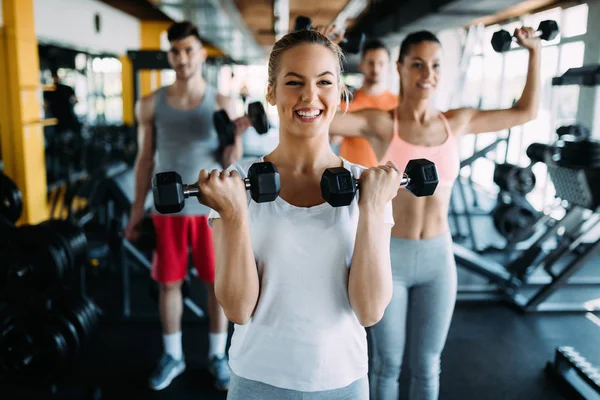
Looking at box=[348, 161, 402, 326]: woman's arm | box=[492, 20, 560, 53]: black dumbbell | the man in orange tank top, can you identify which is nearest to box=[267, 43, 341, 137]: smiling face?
box=[348, 161, 402, 326]: woman's arm

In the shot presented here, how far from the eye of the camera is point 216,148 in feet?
6.83

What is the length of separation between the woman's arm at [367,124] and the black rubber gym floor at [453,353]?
1238mm

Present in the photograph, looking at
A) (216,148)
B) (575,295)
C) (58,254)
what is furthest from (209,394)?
(575,295)

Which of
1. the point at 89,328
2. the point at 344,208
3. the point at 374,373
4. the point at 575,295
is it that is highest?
the point at 344,208

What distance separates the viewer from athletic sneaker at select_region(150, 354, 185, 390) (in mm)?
2191

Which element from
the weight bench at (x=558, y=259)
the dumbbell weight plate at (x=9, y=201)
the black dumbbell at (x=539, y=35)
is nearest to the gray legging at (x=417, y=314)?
the black dumbbell at (x=539, y=35)

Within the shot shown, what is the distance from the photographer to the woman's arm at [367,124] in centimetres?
156

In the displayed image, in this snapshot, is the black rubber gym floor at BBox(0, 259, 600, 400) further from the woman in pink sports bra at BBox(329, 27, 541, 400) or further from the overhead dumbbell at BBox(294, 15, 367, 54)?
the overhead dumbbell at BBox(294, 15, 367, 54)

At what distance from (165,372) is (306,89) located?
5.47 ft

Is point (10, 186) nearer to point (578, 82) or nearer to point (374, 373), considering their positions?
point (374, 373)

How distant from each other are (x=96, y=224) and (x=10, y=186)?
1.32m

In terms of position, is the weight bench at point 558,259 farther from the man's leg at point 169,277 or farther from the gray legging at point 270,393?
the gray legging at point 270,393

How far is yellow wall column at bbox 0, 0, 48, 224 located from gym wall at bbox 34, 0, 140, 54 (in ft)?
2.22

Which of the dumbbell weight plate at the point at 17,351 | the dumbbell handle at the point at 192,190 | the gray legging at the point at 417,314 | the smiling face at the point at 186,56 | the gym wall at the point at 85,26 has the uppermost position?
the gym wall at the point at 85,26
